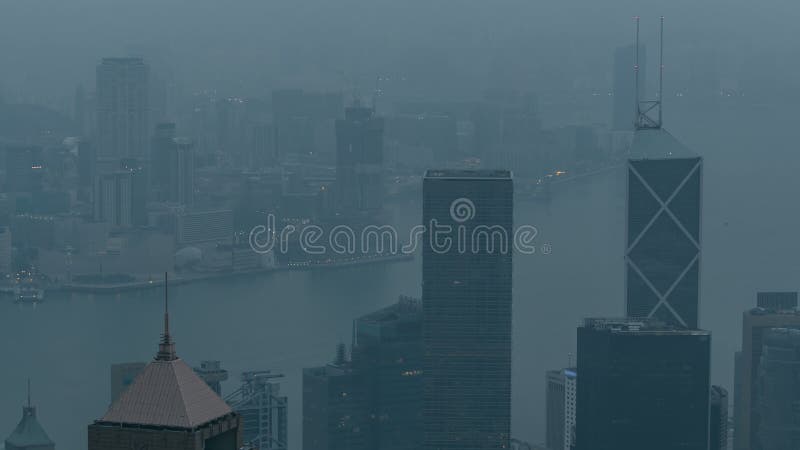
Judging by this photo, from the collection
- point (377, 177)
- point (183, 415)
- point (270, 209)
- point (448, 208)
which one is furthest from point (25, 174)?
point (183, 415)

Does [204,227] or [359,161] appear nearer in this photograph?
[359,161]

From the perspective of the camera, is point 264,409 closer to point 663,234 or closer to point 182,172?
point 663,234

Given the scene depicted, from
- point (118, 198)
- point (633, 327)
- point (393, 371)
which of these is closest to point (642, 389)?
point (633, 327)

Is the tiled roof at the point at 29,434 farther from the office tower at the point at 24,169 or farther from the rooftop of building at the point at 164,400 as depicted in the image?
the rooftop of building at the point at 164,400

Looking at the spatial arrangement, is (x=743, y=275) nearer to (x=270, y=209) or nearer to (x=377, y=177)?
(x=377, y=177)

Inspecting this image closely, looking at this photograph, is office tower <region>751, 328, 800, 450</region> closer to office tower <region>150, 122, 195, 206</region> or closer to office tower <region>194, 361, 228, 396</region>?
office tower <region>194, 361, 228, 396</region>

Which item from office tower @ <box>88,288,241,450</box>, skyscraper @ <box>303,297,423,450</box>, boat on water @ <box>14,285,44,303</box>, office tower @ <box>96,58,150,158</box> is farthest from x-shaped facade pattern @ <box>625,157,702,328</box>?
office tower @ <box>88,288,241,450</box>
